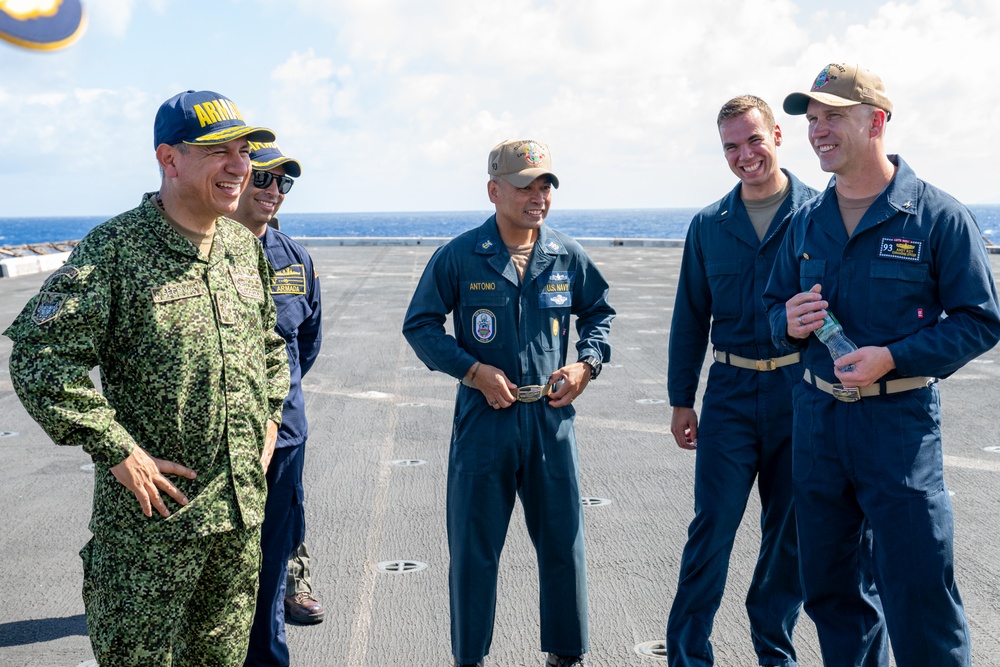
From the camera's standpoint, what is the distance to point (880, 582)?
9.52 feet

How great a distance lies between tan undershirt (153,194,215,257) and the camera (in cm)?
262

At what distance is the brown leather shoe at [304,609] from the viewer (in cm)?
394

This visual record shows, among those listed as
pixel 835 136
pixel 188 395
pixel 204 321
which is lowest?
pixel 188 395

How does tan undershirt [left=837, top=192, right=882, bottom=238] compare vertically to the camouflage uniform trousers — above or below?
above

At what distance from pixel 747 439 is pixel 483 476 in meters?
1.04

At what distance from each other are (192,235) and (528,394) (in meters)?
1.38

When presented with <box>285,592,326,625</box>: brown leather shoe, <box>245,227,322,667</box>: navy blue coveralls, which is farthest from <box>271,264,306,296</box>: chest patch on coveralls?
<box>285,592,326,625</box>: brown leather shoe

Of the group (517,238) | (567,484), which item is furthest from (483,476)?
(517,238)

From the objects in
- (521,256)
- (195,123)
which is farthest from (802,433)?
(195,123)

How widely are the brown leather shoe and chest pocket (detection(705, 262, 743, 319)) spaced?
216 cm

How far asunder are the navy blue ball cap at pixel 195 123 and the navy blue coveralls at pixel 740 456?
1817mm

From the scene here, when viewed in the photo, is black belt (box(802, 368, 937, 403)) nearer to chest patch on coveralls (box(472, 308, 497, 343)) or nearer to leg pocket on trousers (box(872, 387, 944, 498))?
leg pocket on trousers (box(872, 387, 944, 498))

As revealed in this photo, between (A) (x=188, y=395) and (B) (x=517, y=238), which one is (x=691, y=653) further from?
(A) (x=188, y=395)

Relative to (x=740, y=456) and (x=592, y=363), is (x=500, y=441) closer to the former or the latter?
(x=592, y=363)
